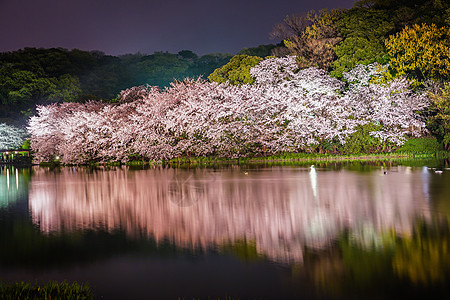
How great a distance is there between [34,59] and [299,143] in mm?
49543

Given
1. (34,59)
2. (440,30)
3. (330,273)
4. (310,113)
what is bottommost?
(330,273)

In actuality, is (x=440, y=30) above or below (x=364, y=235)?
above

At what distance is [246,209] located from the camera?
12602 mm

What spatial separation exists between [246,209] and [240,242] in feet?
12.8

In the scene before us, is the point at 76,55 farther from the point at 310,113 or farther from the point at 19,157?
the point at 310,113

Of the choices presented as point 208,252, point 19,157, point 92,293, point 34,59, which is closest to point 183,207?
point 208,252

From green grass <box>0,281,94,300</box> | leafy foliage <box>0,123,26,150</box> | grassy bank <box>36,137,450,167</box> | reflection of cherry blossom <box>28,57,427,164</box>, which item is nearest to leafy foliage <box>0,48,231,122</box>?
leafy foliage <box>0,123,26,150</box>

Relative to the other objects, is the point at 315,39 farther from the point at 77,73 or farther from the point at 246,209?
the point at 77,73

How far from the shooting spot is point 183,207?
1330cm

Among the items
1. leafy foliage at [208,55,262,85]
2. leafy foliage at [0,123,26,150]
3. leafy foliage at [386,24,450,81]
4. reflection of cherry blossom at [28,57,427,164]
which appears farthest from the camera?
leafy foliage at [0,123,26,150]

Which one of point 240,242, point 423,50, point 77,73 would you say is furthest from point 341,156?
point 77,73

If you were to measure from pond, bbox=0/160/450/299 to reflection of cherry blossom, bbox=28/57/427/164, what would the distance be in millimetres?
18362

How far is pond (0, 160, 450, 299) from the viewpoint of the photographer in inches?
245

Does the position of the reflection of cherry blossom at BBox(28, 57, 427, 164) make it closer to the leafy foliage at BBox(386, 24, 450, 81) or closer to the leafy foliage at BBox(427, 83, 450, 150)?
the leafy foliage at BBox(427, 83, 450, 150)
